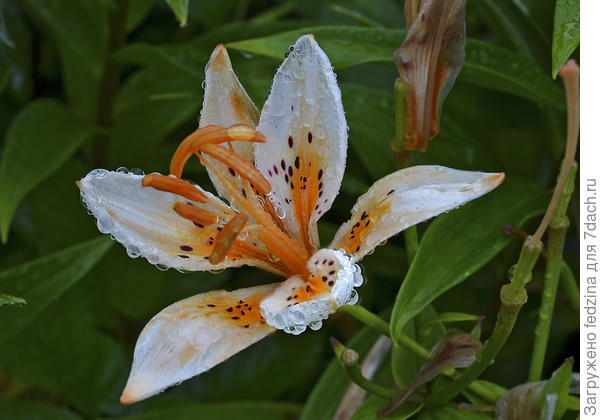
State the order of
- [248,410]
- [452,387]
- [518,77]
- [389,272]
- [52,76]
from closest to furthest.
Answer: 1. [452,387]
2. [518,77]
3. [248,410]
4. [389,272]
5. [52,76]

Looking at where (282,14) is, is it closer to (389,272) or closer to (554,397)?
(389,272)

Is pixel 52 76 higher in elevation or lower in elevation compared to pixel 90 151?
higher

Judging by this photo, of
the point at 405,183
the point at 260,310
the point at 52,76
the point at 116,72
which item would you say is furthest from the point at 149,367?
the point at 52,76

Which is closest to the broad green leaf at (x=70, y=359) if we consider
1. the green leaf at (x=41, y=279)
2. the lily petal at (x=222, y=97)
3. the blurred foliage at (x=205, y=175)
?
the blurred foliage at (x=205, y=175)

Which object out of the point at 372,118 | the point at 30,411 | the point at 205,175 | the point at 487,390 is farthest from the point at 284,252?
the point at 205,175

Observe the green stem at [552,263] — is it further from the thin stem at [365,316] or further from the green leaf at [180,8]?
the green leaf at [180,8]

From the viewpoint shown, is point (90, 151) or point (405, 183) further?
point (90, 151)

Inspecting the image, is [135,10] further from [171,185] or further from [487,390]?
[487,390]
